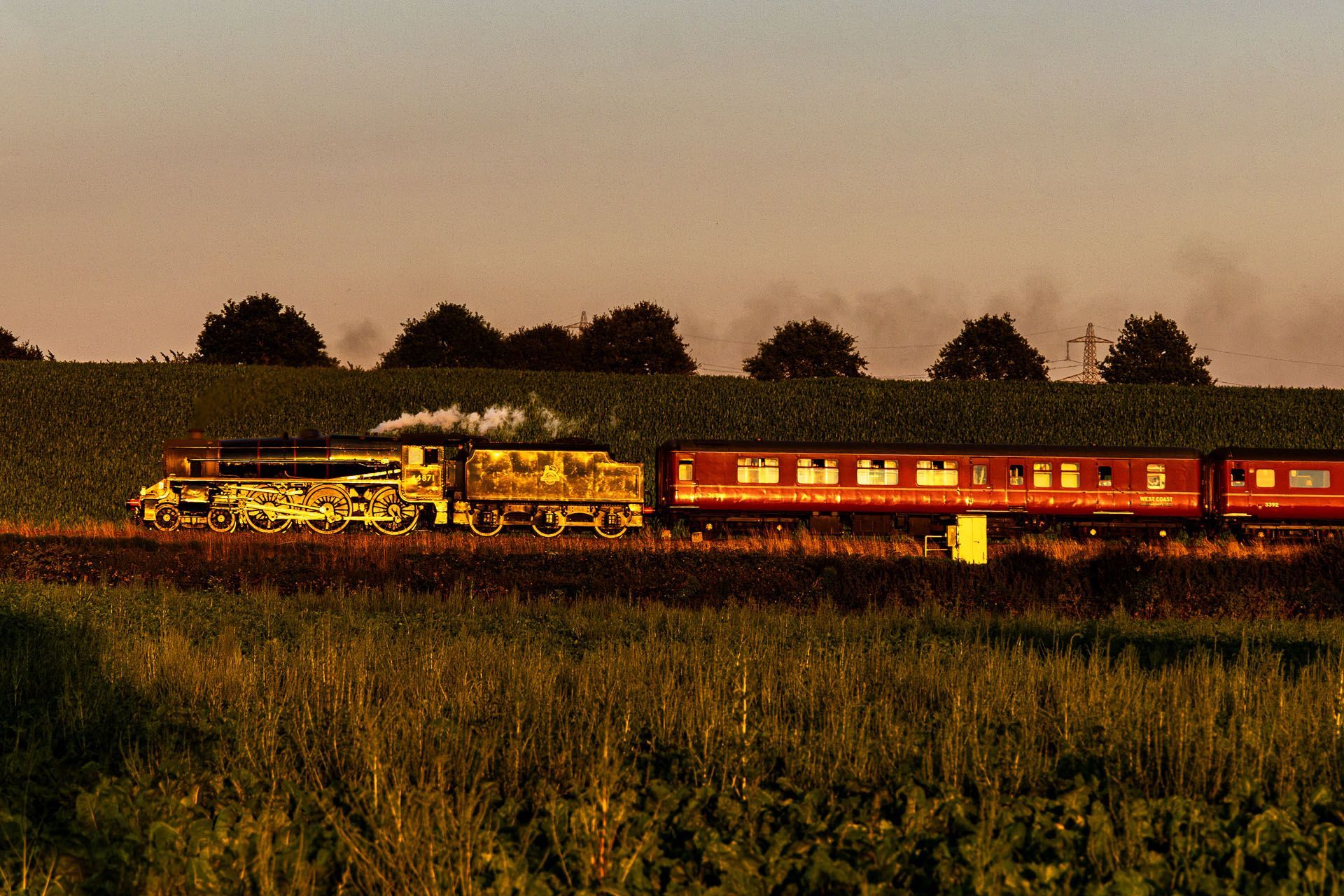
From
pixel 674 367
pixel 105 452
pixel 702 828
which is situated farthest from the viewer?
pixel 674 367

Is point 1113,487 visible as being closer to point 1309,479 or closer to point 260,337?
point 1309,479

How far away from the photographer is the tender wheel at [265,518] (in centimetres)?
3362

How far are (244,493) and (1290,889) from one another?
3074 cm

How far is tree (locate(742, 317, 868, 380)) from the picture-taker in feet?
322

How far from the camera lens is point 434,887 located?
21.6 ft

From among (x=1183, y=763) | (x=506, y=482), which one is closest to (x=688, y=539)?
(x=506, y=482)

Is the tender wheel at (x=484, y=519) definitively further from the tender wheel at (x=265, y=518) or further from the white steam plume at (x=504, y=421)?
the white steam plume at (x=504, y=421)

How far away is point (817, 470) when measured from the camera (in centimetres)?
3569

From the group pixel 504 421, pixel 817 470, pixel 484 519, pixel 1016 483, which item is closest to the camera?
pixel 484 519

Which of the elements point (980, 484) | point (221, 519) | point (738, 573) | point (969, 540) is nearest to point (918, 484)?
point (980, 484)

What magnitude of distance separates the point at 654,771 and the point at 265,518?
27.0 m

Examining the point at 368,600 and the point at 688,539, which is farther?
the point at 688,539

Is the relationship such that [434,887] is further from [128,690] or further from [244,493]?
[244,493]

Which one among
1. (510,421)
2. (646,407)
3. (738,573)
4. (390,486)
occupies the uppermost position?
(646,407)
